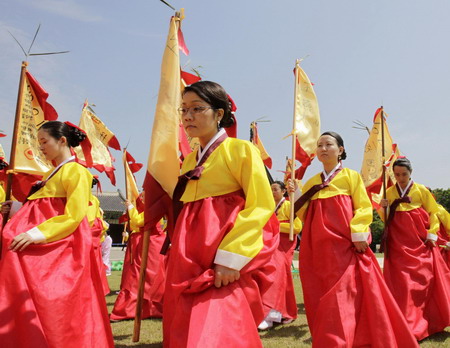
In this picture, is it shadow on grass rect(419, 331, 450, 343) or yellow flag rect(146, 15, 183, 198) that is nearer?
yellow flag rect(146, 15, 183, 198)

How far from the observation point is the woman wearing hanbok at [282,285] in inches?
238

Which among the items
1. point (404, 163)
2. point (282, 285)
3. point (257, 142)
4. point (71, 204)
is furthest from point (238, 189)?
point (257, 142)

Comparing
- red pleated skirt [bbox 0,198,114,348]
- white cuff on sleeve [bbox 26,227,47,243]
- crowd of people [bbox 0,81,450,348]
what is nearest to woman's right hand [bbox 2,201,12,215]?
crowd of people [bbox 0,81,450,348]

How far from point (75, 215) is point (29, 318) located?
75 centimetres

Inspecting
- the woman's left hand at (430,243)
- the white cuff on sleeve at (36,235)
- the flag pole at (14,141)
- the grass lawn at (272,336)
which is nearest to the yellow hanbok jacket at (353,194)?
the grass lawn at (272,336)

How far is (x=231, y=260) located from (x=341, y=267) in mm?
2080

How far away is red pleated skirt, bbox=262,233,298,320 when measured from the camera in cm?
604

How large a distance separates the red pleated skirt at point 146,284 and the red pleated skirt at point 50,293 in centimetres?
313

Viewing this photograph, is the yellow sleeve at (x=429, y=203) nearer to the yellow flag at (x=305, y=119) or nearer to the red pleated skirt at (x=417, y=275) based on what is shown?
the red pleated skirt at (x=417, y=275)

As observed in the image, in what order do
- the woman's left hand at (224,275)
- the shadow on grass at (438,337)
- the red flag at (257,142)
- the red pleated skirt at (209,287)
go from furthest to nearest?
1. the red flag at (257,142)
2. the shadow on grass at (438,337)
3. the woman's left hand at (224,275)
4. the red pleated skirt at (209,287)

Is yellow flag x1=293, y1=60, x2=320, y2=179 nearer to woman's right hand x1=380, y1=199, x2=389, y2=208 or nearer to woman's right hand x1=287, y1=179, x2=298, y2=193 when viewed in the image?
woman's right hand x1=287, y1=179, x2=298, y2=193

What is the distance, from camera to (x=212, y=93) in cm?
276

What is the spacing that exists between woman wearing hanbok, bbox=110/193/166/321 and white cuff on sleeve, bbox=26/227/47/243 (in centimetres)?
350

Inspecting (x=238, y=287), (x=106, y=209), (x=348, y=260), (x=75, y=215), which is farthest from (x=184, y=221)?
(x=106, y=209)
